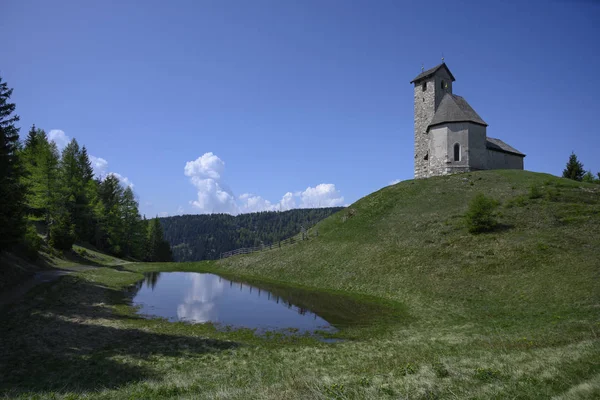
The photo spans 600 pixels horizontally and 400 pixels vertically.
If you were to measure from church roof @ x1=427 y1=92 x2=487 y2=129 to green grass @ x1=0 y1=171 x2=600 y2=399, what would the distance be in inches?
565

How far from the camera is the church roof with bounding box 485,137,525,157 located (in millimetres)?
58403

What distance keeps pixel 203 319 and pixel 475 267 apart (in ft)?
75.0

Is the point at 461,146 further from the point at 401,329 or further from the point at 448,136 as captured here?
the point at 401,329

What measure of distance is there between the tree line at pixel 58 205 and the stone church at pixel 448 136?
5496 centimetres

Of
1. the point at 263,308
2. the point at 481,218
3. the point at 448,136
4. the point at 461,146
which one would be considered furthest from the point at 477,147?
the point at 263,308

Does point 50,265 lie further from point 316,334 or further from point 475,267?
point 475,267

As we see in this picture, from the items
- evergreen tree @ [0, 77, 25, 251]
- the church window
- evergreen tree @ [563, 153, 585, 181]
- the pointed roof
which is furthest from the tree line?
evergreen tree @ [563, 153, 585, 181]

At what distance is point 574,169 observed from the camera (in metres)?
62.3

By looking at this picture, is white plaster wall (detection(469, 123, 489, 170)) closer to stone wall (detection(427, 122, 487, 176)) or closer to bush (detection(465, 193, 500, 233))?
stone wall (detection(427, 122, 487, 176))

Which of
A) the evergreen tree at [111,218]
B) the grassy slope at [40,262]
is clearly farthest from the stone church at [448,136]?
the evergreen tree at [111,218]

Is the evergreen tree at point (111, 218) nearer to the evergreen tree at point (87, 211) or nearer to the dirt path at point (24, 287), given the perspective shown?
the evergreen tree at point (87, 211)

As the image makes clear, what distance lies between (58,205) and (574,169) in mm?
87800

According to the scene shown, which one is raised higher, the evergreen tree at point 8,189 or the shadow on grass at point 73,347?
the evergreen tree at point 8,189

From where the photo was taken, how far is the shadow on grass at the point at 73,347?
401 inches
